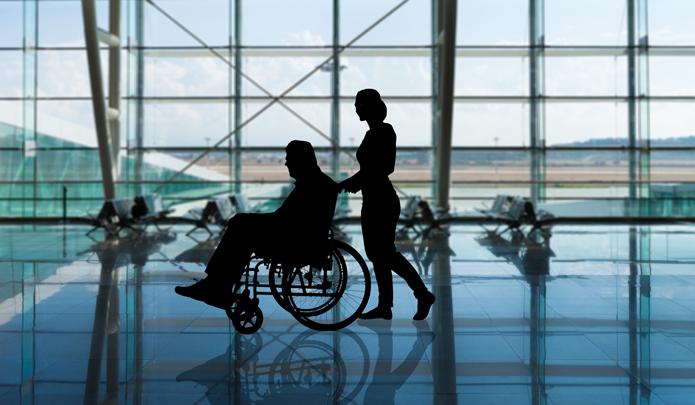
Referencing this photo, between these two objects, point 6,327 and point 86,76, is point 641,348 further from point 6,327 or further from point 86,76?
point 86,76

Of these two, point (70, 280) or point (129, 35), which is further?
point (129, 35)

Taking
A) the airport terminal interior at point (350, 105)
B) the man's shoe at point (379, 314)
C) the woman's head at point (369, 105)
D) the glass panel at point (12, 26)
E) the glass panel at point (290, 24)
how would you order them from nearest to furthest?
the woman's head at point (369, 105), the man's shoe at point (379, 314), the airport terminal interior at point (350, 105), the glass panel at point (290, 24), the glass panel at point (12, 26)

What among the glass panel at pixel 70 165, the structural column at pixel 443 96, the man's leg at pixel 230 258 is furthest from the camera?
the glass panel at pixel 70 165

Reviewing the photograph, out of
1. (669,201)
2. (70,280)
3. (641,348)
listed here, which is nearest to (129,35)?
(70,280)

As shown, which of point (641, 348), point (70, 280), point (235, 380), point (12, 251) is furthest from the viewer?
point (12, 251)

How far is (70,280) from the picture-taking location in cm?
762

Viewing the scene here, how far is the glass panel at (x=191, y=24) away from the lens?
56.6 feet

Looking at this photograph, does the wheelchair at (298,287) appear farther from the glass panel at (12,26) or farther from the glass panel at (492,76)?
the glass panel at (12,26)

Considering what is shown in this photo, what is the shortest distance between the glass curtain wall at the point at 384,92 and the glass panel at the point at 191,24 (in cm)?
3

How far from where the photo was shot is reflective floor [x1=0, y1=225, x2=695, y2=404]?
363 cm

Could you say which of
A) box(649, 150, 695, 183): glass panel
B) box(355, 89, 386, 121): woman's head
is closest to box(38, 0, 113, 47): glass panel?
box(649, 150, 695, 183): glass panel

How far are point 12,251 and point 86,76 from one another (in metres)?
7.83

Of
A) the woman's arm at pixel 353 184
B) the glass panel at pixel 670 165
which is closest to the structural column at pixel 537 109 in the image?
the glass panel at pixel 670 165

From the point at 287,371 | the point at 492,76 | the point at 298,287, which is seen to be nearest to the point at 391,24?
the point at 492,76
